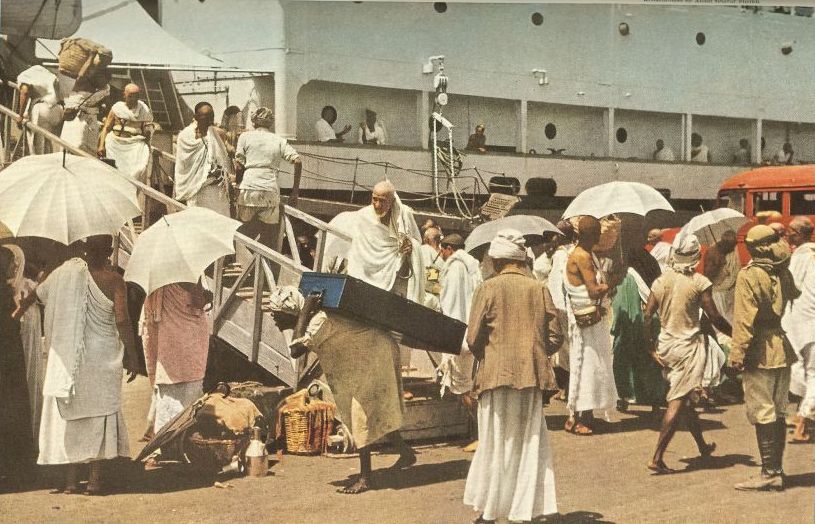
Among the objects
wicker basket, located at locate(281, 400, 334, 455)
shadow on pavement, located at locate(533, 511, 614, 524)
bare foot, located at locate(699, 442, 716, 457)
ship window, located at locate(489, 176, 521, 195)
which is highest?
ship window, located at locate(489, 176, 521, 195)

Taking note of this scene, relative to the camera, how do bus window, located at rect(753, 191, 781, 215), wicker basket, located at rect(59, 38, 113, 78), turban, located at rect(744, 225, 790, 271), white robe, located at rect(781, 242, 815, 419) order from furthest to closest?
bus window, located at rect(753, 191, 781, 215) < wicker basket, located at rect(59, 38, 113, 78) < white robe, located at rect(781, 242, 815, 419) < turban, located at rect(744, 225, 790, 271)

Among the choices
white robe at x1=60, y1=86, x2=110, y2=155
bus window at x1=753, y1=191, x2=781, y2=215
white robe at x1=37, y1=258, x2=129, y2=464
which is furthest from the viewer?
white robe at x1=60, y1=86, x2=110, y2=155

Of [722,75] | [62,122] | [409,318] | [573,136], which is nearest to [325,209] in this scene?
[409,318]

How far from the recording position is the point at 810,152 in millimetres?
5688

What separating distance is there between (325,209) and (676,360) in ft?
7.62

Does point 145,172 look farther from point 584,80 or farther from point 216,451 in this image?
point 584,80

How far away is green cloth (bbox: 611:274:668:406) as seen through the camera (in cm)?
635

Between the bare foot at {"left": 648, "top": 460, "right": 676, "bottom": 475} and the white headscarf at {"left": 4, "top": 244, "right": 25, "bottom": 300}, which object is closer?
the white headscarf at {"left": 4, "top": 244, "right": 25, "bottom": 300}

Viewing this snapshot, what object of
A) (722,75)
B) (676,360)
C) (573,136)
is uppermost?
(722,75)

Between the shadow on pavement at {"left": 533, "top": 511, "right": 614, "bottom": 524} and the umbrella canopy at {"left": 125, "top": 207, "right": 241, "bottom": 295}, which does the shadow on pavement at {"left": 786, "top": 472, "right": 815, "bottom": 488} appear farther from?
the umbrella canopy at {"left": 125, "top": 207, "right": 241, "bottom": 295}

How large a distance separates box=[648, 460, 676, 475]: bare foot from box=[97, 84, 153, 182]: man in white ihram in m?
3.93

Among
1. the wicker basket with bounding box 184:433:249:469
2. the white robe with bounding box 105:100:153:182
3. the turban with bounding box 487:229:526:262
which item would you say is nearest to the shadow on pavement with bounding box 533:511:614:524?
the turban with bounding box 487:229:526:262

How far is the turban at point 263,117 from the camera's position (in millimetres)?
5684

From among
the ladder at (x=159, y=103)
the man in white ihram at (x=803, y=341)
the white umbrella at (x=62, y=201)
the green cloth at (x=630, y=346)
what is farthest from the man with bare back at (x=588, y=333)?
the ladder at (x=159, y=103)
